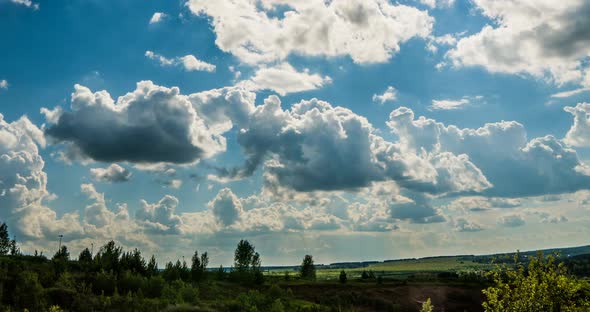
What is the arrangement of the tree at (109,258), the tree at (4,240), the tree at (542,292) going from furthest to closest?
the tree at (4,240) → the tree at (109,258) → the tree at (542,292)

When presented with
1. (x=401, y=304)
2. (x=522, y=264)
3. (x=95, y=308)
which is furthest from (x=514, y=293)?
(x=401, y=304)

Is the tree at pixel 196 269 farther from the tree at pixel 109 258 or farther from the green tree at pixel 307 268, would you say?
the green tree at pixel 307 268

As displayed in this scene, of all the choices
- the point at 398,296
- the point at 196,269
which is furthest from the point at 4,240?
the point at 398,296

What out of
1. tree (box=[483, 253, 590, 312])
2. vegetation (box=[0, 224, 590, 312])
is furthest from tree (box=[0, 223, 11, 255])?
tree (box=[483, 253, 590, 312])

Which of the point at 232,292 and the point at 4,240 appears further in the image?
the point at 4,240

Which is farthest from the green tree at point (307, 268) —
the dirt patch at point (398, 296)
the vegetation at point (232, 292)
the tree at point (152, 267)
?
the tree at point (152, 267)

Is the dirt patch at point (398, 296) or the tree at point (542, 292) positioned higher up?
the tree at point (542, 292)

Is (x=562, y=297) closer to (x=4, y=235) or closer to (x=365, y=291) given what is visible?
(x=365, y=291)

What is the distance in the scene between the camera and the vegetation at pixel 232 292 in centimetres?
2348

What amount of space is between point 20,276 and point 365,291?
79493mm

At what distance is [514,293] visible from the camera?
23875 mm

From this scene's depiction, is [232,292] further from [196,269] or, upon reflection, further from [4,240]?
[4,240]

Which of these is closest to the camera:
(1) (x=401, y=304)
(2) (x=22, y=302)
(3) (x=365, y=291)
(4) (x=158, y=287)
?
(2) (x=22, y=302)

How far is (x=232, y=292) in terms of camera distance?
101 m
